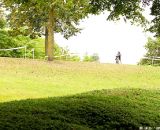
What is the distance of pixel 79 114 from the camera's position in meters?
11.0

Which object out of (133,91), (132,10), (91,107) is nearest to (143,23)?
(133,91)

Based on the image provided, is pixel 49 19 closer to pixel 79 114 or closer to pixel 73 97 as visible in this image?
pixel 73 97

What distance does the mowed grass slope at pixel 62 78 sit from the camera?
1905 cm

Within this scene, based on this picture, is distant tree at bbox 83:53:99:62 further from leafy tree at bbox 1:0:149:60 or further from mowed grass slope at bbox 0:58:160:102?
mowed grass slope at bbox 0:58:160:102

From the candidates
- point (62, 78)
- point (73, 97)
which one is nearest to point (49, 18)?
point (62, 78)

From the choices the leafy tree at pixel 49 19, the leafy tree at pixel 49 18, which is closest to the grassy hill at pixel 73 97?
the leafy tree at pixel 49 18

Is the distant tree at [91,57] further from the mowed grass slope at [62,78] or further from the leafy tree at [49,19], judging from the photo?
the mowed grass slope at [62,78]

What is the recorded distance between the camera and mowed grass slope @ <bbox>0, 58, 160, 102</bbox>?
62.5 feet

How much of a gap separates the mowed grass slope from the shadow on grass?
16.7 ft

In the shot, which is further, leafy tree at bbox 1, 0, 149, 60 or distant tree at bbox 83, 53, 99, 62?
distant tree at bbox 83, 53, 99, 62

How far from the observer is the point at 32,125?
9.51 metres

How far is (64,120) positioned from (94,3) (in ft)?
17.0

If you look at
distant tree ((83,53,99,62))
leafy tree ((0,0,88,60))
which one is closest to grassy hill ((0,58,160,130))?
leafy tree ((0,0,88,60))

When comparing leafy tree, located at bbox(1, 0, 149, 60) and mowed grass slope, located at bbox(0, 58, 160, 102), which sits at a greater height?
leafy tree, located at bbox(1, 0, 149, 60)
